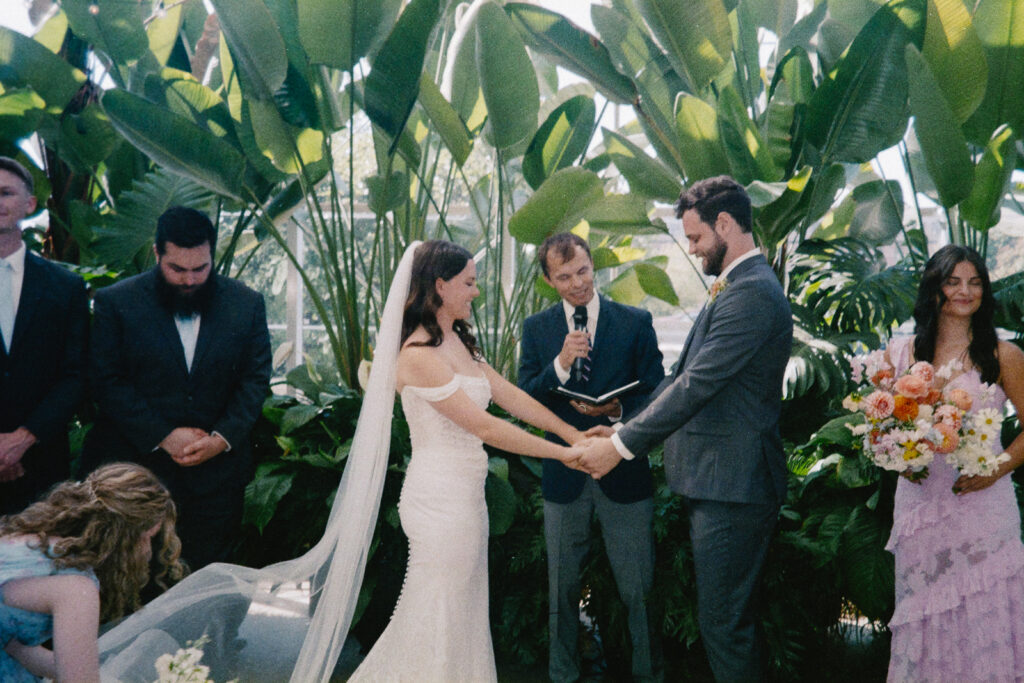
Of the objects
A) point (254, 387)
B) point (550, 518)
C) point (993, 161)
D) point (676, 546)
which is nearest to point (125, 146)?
point (254, 387)

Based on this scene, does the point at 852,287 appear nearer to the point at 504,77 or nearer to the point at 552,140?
the point at 552,140

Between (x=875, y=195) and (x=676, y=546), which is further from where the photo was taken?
(x=875, y=195)

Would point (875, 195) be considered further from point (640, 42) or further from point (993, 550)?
point (993, 550)

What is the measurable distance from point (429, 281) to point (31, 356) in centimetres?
139

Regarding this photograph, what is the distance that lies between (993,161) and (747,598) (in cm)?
195

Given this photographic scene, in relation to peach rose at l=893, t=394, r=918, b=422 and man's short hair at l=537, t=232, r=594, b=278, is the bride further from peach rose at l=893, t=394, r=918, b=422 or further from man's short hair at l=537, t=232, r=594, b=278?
peach rose at l=893, t=394, r=918, b=422

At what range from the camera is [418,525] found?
2.27m

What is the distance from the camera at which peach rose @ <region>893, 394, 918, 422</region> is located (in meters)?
2.35

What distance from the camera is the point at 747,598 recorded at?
2.30 m

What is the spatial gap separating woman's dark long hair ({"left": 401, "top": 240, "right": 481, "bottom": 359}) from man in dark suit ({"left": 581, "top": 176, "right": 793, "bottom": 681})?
675 millimetres

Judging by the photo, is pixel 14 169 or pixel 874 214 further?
pixel 874 214

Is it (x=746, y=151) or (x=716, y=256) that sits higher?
(x=746, y=151)

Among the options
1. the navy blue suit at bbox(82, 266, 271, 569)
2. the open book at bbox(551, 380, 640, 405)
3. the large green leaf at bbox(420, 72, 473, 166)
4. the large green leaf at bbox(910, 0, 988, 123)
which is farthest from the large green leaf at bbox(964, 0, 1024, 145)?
the navy blue suit at bbox(82, 266, 271, 569)

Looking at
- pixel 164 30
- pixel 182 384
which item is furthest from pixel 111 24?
pixel 182 384
